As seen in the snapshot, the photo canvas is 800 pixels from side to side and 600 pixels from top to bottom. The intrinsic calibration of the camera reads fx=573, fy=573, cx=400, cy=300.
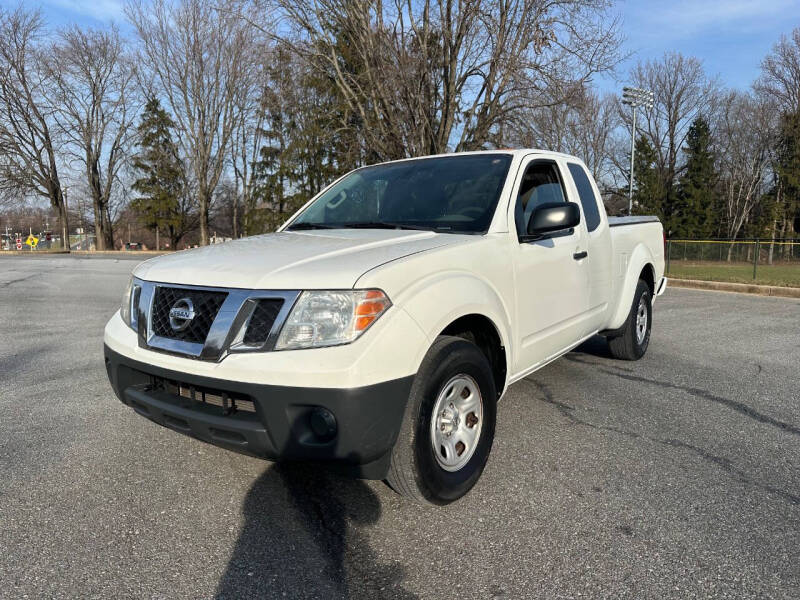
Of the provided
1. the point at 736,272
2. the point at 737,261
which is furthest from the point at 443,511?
the point at 737,261

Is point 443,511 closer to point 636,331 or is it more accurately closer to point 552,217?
point 552,217

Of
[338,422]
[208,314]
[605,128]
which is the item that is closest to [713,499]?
[338,422]

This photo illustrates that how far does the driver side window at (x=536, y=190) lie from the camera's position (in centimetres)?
362

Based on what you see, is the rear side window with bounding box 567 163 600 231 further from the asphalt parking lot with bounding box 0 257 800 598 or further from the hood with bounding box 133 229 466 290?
the hood with bounding box 133 229 466 290

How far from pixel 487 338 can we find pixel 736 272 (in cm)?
1667

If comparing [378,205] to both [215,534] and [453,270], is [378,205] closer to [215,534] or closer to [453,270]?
[453,270]

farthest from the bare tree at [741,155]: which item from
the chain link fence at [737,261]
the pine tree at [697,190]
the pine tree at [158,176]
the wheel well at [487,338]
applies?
the wheel well at [487,338]

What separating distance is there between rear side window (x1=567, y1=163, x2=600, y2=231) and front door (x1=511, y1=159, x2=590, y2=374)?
29 centimetres

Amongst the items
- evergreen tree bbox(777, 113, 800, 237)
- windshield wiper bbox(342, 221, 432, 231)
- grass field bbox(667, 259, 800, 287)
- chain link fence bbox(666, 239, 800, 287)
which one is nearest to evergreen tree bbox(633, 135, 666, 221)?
evergreen tree bbox(777, 113, 800, 237)

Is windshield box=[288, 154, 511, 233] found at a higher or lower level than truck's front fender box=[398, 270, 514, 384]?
higher

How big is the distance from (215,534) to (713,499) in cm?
240

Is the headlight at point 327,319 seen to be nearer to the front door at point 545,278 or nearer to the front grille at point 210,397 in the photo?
the front grille at point 210,397

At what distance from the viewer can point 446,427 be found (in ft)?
9.27

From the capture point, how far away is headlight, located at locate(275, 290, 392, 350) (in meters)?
2.34
